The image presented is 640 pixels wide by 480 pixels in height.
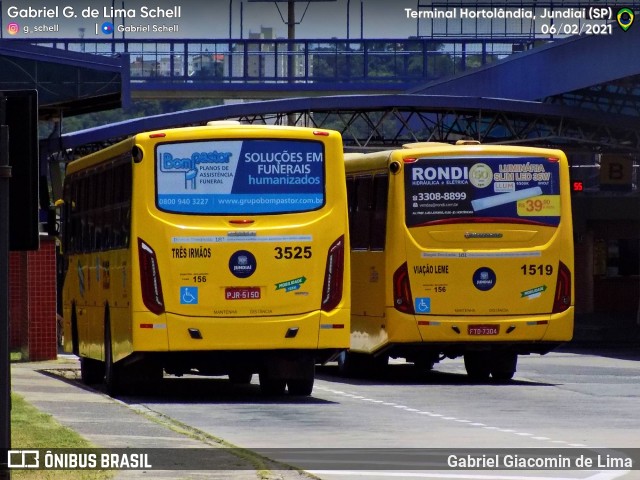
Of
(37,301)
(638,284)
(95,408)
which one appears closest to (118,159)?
(95,408)

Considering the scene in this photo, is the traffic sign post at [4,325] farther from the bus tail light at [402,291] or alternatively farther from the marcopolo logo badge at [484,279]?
the marcopolo logo badge at [484,279]

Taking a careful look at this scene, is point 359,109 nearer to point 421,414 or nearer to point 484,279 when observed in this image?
point 484,279

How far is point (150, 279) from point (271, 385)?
2.30m

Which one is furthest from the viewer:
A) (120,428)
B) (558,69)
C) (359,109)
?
(359,109)

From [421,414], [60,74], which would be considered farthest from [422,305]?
[60,74]

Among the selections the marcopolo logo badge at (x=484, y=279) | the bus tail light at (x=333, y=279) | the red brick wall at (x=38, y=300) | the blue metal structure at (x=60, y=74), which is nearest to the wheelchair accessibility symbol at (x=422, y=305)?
the marcopolo logo badge at (x=484, y=279)

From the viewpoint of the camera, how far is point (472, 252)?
Answer: 2561 centimetres

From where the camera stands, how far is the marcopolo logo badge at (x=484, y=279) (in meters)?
25.6

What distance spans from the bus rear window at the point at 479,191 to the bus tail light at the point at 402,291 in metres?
0.67

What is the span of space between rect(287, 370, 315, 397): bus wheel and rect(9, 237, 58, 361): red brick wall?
984 cm

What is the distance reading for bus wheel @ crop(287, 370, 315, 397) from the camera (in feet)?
73.8

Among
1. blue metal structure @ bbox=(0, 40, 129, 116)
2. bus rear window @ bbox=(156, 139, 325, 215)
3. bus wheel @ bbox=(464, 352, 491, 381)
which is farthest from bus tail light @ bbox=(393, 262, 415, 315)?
blue metal structure @ bbox=(0, 40, 129, 116)

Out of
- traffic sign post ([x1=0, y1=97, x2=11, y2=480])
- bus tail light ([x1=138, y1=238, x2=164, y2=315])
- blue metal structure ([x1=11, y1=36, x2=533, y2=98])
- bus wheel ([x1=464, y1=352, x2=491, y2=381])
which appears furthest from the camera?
blue metal structure ([x1=11, y1=36, x2=533, y2=98])

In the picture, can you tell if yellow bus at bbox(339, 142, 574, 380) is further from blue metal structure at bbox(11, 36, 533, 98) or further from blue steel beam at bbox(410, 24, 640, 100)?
blue metal structure at bbox(11, 36, 533, 98)
